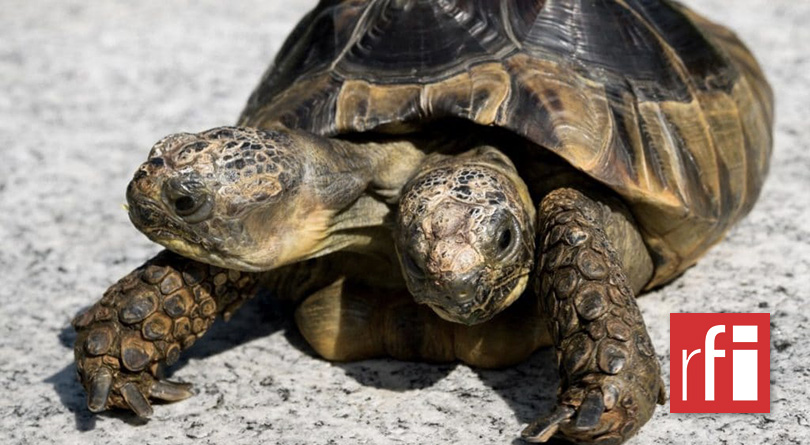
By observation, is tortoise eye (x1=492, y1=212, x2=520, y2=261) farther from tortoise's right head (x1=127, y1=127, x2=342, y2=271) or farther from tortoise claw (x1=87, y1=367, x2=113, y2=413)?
tortoise claw (x1=87, y1=367, x2=113, y2=413)

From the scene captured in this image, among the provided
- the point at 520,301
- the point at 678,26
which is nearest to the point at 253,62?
the point at 678,26

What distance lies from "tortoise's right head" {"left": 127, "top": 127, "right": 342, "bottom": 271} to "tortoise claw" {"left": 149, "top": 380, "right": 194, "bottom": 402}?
1.38 ft

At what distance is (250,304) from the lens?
377 centimetres

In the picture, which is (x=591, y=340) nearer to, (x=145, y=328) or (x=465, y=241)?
(x=465, y=241)

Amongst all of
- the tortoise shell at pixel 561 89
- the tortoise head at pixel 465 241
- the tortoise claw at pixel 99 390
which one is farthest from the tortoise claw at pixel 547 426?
the tortoise claw at pixel 99 390

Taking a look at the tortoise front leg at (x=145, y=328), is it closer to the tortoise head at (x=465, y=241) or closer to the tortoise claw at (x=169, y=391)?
the tortoise claw at (x=169, y=391)

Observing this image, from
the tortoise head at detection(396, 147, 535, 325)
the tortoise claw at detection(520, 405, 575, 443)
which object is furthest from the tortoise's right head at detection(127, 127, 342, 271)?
the tortoise claw at detection(520, 405, 575, 443)

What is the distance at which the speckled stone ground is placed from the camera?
118 inches

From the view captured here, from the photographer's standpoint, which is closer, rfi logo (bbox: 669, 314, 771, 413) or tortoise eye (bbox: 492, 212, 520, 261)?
tortoise eye (bbox: 492, 212, 520, 261)

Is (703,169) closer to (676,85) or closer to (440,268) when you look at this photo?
(676,85)

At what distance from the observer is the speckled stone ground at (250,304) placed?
300cm

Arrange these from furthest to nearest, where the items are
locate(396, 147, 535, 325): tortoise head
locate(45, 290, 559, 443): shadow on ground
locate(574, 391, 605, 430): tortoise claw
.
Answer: locate(45, 290, 559, 443): shadow on ground < locate(396, 147, 535, 325): tortoise head < locate(574, 391, 605, 430): tortoise claw

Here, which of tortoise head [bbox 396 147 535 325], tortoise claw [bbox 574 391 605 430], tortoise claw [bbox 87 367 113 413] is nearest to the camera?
tortoise claw [bbox 574 391 605 430]

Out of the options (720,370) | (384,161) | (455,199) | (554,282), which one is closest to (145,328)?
(384,161)
